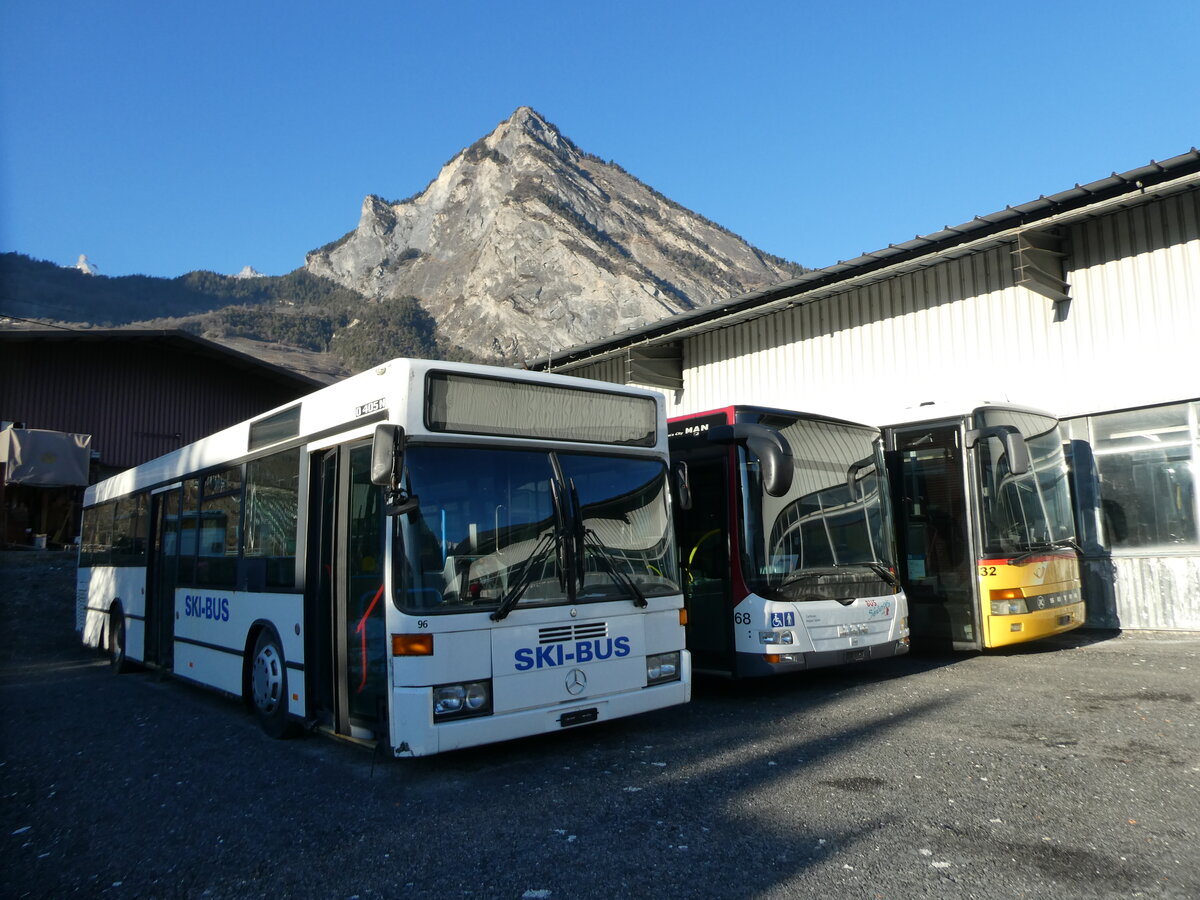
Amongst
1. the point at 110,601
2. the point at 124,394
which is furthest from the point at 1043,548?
the point at 124,394

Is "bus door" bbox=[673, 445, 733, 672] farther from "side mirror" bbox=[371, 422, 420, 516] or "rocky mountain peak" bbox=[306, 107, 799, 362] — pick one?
"rocky mountain peak" bbox=[306, 107, 799, 362]

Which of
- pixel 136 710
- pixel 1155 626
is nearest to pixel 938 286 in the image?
pixel 1155 626

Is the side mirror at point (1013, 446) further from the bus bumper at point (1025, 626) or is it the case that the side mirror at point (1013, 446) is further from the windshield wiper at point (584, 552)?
the windshield wiper at point (584, 552)

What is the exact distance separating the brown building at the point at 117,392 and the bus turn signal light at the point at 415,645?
20103 millimetres

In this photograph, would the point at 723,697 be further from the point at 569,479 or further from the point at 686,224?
the point at 686,224

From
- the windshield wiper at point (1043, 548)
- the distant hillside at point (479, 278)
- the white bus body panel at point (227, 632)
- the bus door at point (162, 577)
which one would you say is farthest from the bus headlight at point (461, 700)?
the distant hillside at point (479, 278)

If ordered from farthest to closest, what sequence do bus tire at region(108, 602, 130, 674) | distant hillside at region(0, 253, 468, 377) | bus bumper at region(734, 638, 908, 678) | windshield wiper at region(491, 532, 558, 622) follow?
distant hillside at region(0, 253, 468, 377) → bus tire at region(108, 602, 130, 674) → bus bumper at region(734, 638, 908, 678) → windshield wiper at region(491, 532, 558, 622)

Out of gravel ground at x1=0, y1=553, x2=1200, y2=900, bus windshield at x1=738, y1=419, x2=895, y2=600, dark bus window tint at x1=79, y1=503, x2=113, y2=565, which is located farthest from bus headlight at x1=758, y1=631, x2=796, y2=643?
dark bus window tint at x1=79, y1=503, x2=113, y2=565

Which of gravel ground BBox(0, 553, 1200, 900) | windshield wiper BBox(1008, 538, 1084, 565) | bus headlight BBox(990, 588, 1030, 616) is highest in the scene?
windshield wiper BBox(1008, 538, 1084, 565)

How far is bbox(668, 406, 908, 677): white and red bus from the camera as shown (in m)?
7.59

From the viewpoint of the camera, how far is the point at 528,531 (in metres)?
5.75

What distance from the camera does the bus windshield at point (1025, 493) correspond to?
9.52 metres

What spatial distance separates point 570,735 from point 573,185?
120 metres

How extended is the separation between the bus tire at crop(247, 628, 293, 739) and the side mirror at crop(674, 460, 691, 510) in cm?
342
